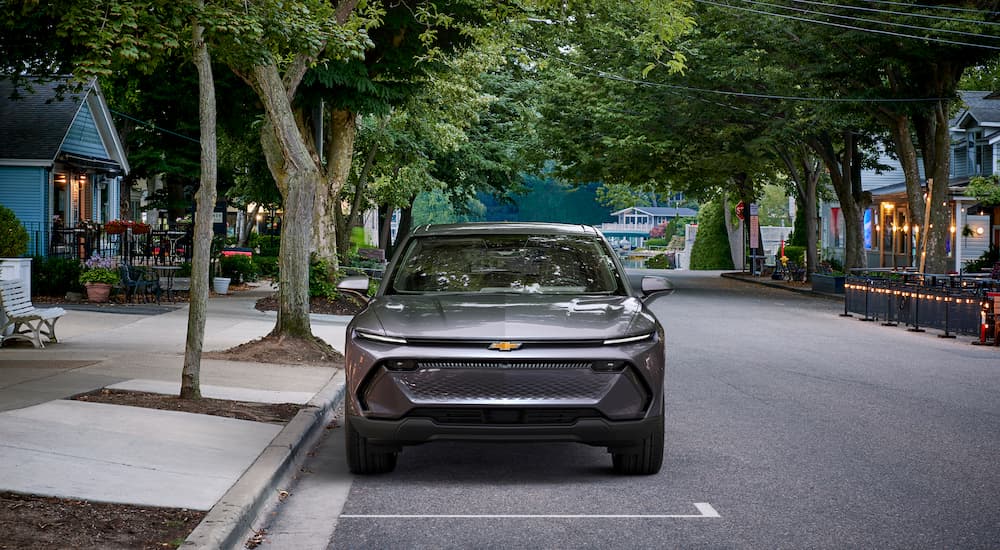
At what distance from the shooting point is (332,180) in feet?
90.8

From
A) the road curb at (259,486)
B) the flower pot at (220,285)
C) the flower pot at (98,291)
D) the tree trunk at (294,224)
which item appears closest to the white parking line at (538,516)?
the road curb at (259,486)

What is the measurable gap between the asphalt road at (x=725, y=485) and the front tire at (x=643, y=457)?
9cm

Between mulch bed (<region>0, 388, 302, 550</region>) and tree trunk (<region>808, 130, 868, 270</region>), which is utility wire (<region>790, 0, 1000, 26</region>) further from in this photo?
mulch bed (<region>0, 388, 302, 550</region>)

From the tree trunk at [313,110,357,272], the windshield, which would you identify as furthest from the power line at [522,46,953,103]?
the windshield

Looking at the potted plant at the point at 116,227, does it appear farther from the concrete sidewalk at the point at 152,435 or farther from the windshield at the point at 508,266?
the windshield at the point at 508,266

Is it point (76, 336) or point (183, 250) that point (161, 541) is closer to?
point (76, 336)

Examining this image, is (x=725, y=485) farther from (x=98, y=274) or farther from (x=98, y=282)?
(x=98, y=274)

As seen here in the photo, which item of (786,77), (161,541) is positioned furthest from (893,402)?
(786,77)

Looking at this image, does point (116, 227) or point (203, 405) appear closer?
point (203, 405)

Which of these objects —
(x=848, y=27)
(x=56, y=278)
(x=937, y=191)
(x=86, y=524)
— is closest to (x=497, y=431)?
(x=86, y=524)

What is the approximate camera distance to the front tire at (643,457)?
7.60 m

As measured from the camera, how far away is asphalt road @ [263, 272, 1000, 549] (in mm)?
6289

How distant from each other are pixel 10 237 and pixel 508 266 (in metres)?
19.3

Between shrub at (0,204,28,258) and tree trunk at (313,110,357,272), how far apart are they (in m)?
6.28
